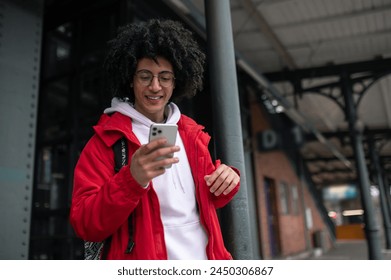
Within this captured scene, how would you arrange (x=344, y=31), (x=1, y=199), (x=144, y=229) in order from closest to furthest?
(x=144, y=229), (x=1, y=199), (x=344, y=31)

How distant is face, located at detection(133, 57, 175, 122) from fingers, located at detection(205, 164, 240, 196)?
12.9 inches

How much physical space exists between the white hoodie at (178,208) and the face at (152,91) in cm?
4

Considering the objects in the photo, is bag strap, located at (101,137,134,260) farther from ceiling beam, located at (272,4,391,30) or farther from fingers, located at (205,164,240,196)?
ceiling beam, located at (272,4,391,30)

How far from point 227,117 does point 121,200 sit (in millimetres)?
1201

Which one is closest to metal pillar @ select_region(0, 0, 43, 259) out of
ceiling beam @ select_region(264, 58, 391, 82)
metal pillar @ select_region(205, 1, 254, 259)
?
metal pillar @ select_region(205, 1, 254, 259)

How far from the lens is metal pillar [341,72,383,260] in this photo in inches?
282

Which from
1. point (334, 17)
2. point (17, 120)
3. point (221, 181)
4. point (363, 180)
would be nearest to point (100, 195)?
point (221, 181)

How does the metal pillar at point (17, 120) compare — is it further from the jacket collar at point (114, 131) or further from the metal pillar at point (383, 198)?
the metal pillar at point (383, 198)

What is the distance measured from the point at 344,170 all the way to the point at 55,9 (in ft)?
90.3

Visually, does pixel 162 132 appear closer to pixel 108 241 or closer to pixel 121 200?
pixel 121 200

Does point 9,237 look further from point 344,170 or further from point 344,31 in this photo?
point 344,170

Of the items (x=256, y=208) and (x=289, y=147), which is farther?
(x=289, y=147)

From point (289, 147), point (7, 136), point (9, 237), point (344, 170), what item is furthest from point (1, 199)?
point (344, 170)

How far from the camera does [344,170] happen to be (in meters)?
28.0
